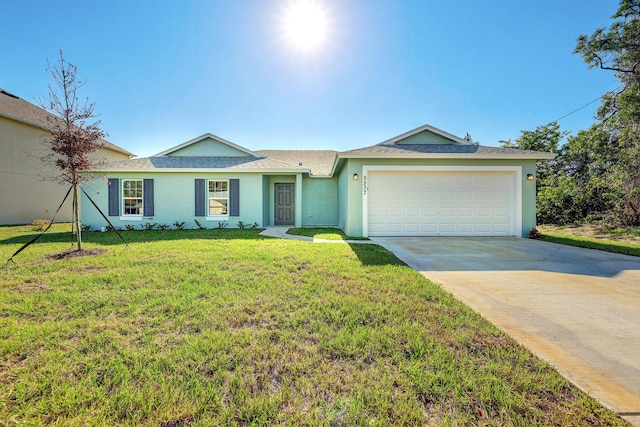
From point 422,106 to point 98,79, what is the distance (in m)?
14.6

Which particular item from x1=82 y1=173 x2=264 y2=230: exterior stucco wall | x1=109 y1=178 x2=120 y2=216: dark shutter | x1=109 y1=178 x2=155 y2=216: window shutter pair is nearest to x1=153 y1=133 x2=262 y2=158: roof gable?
x1=82 y1=173 x2=264 y2=230: exterior stucco wall

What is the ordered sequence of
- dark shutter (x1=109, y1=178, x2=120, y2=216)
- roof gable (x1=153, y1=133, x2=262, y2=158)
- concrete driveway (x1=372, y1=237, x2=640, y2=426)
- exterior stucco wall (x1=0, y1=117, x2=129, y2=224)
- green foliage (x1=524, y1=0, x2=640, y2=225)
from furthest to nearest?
exterior stucco wall (x1=0, y1=117, x2=129, y2=224) → roof gable (x1=153, y1=133, x2=262, y2=158) → dark shutter (x1=109, y1=178, x2=120, y2=216) → green foliage (x1=524, y1=0, x2=640, y2=225) → concrete driveway (x1=372, y1=237, x2=640, y2=426)

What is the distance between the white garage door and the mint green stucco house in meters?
0.04

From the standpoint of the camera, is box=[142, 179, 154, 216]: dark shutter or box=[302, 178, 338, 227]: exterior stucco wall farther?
box=[302, 178, 338, 227]: exterior stucco wall

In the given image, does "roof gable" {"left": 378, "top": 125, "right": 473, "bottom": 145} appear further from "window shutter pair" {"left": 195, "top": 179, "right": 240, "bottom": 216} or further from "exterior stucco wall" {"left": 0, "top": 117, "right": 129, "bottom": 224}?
"exterior stucco wall" {"left": 0, "top": 117, "right": 129, "bottom": 224}

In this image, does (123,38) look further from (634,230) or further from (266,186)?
(634,230)

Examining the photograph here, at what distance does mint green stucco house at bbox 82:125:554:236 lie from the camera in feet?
30.4

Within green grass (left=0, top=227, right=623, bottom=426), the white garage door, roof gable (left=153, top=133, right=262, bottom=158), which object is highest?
roof gable (left=153, top=133, right=262, bottom=158)

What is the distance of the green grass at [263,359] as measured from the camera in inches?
62.2

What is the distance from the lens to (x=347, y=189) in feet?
31.0

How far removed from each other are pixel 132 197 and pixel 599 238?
19341mm

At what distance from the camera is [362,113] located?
13.1 meters

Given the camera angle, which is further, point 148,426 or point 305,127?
point 305,127

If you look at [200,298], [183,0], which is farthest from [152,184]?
[200,298]
